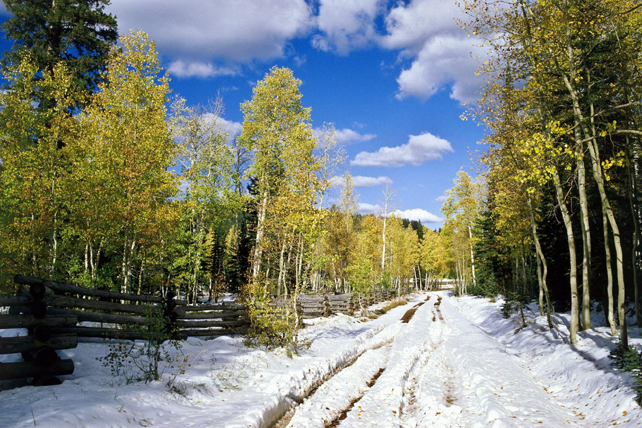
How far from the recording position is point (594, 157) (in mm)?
9977

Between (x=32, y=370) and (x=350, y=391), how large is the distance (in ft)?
20.5

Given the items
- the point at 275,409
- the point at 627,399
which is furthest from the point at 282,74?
the point at 627,399

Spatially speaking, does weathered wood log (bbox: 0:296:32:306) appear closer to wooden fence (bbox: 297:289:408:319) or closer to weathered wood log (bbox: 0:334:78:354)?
weathered wood log (bbox: 0:334:78:354)

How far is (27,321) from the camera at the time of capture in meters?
5.91

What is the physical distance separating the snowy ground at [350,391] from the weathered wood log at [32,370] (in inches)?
7.8

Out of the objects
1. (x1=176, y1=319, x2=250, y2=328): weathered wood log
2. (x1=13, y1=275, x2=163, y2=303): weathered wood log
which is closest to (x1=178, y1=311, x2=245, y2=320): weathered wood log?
(x1=176, y1=319, x2=250, y2=328): weathered wood log

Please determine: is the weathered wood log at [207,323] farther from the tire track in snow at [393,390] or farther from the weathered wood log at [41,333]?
the tire track in snow at [393,390]

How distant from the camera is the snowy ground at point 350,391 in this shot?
18.3ft

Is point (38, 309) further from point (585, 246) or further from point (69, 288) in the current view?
point (585, 246)

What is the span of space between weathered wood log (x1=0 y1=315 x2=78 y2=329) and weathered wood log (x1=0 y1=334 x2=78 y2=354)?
0.69 ft

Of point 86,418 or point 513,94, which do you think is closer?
point 86,418

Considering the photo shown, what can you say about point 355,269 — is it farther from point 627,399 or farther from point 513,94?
point 627,399

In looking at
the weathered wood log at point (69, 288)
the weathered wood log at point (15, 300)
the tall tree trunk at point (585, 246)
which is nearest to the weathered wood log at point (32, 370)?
the weathered wood log at point (15, 300)

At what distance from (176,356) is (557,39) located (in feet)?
50.5
